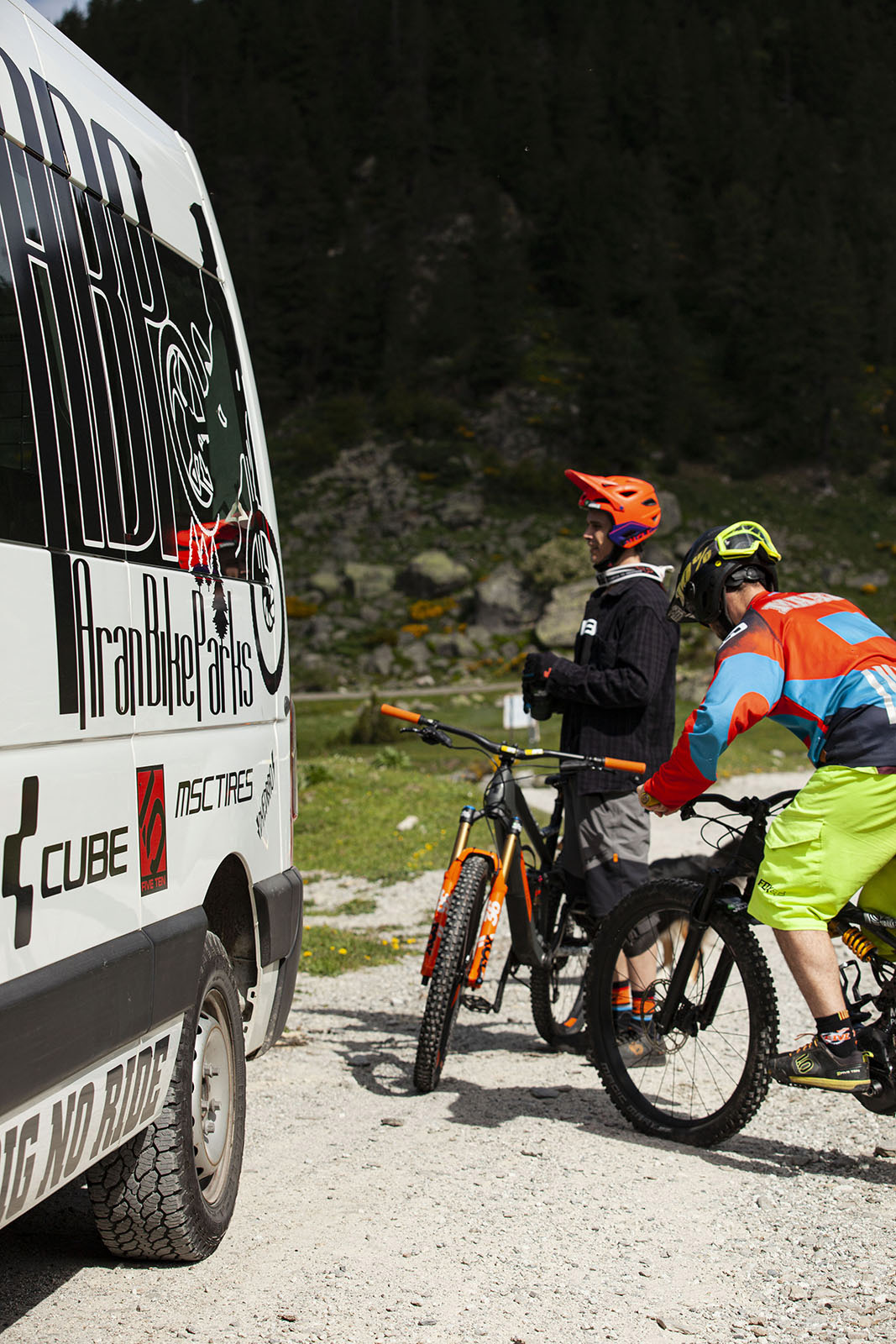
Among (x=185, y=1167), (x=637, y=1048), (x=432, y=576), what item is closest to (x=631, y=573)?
(x=637, y=1048)

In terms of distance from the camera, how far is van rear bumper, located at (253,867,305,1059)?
4.09 meters

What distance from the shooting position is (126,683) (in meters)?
2.96

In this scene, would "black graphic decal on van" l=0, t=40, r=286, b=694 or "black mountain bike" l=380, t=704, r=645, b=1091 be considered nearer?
"black graphic decal on van" l=0, t=40, r=286, b=694

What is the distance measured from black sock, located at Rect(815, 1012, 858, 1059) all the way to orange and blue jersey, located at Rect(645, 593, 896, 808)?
747 millimetres

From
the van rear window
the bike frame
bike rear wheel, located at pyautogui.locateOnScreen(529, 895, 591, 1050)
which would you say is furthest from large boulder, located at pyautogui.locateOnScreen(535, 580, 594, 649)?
the van rear window

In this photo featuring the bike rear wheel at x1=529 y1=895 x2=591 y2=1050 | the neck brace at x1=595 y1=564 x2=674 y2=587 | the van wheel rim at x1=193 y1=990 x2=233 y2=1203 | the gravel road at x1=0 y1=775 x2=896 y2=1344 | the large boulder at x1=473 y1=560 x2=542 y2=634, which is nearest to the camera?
the gravel road at x1=0 y1=775 x2=896 y2=1344

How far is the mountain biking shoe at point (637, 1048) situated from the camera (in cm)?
464

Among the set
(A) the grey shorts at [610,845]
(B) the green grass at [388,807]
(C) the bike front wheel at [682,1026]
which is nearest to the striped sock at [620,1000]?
(C) the bike front wheel at [682,1026]

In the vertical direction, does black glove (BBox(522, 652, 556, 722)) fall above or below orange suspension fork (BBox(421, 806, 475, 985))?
above

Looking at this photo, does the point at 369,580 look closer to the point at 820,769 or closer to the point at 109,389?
the point at 820,769

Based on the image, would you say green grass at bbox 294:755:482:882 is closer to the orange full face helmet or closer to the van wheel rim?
the orange full face helmet

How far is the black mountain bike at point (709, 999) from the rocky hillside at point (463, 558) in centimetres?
2658

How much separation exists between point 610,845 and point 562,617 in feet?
105

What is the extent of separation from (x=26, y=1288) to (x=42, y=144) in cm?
260
